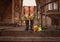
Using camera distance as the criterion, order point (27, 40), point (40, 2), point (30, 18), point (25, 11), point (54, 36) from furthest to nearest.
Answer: point (25, 11)
point (40, 2)
point (30, 18)
point (54, 36)
point (27, 40)

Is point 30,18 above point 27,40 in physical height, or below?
above

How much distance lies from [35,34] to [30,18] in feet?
1.65

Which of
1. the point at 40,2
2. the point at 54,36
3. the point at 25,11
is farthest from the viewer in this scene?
the point at 25,11

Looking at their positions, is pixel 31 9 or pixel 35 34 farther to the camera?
pixel 31 9

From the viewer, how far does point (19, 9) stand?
31.7 feet

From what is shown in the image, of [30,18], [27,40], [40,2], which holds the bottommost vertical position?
[27,40]

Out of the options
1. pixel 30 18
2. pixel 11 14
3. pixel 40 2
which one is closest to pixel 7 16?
pixel 11 14

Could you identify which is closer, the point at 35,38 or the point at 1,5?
the point at 35,38

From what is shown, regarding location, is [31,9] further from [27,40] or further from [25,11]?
[27,40]

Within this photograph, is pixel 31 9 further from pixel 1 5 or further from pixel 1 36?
pixel 1 36

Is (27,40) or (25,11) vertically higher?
(25,11)

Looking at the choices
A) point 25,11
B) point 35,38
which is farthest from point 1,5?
point 35,38

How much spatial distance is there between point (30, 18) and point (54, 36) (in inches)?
29.3

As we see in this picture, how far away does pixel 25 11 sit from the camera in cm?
962
